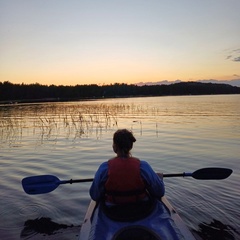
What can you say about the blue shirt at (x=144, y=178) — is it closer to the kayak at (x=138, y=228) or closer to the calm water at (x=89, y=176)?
the kayak at (x=138, y=228)

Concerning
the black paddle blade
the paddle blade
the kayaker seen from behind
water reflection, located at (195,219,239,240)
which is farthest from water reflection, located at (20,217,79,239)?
the black paddle blade

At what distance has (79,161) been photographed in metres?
10.6

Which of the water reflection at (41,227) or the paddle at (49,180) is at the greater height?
the paddle at (49,180)

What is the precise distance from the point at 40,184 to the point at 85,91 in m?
138

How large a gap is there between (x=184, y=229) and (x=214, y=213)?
2755mm

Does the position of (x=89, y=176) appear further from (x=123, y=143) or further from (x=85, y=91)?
(x=85, y=91)

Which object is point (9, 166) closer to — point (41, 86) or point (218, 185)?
point (218, 185)

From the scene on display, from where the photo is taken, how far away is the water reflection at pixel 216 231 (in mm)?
4863

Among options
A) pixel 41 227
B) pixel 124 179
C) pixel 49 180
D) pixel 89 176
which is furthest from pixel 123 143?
pixel 89 176

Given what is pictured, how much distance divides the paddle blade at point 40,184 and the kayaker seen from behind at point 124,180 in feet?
7.31

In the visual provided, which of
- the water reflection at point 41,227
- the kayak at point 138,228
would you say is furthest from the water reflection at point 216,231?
the water reflection at point 41,227

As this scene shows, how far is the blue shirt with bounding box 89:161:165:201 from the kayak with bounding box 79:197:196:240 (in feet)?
0.70

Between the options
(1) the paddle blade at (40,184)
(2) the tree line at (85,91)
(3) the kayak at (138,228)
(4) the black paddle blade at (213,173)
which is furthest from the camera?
(2) the tree line at (85,91)

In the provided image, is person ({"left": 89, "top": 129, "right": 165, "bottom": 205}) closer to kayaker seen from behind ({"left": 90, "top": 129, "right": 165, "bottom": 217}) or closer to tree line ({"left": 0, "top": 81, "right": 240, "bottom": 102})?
kayaker seen from behind ({"left": 90, "top": 129, "right": 165, "bottom": 217})
